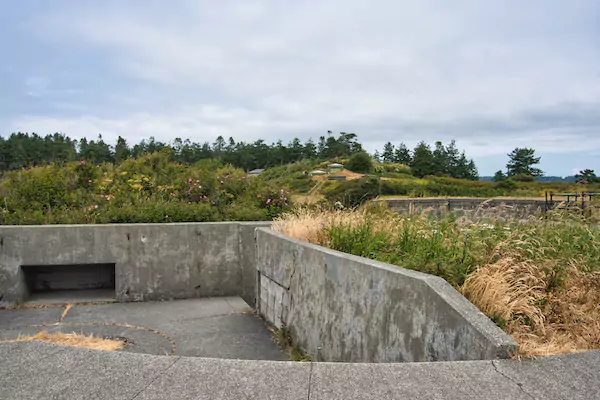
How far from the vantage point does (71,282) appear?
26.1ft

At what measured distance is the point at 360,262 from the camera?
4094mm

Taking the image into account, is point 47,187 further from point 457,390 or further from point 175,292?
point 457,390

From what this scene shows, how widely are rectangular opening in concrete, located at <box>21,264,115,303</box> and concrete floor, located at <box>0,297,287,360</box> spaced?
1.63ft

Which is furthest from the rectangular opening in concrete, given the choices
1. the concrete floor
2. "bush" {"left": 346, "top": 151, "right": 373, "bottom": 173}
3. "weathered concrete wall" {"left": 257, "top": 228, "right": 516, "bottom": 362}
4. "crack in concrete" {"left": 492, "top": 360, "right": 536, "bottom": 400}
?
"bush" {"left": 346, "top": 151, "right": 373, "bottom": 173}

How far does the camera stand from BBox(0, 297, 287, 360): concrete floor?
5.56 metres

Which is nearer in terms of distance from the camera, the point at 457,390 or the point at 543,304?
the point at 457,390

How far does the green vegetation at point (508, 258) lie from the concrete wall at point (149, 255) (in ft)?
6.76

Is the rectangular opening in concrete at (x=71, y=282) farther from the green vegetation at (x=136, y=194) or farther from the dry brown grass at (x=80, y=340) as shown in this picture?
the dry brown grass at (x=80, y=340)

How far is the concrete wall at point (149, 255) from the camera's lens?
23.9 feet

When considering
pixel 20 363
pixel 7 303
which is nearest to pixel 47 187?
pixel 7 303

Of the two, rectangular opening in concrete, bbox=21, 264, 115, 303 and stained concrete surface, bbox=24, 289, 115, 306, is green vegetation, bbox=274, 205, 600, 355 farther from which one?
rectangular opening in concrete, bbox=21, 264, 115, 303

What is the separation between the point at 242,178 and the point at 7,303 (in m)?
4.83

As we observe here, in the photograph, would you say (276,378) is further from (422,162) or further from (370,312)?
(422,162)

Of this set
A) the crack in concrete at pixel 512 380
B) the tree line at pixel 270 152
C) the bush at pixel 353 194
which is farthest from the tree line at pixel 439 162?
the crack in concrete at pixel 512 380
